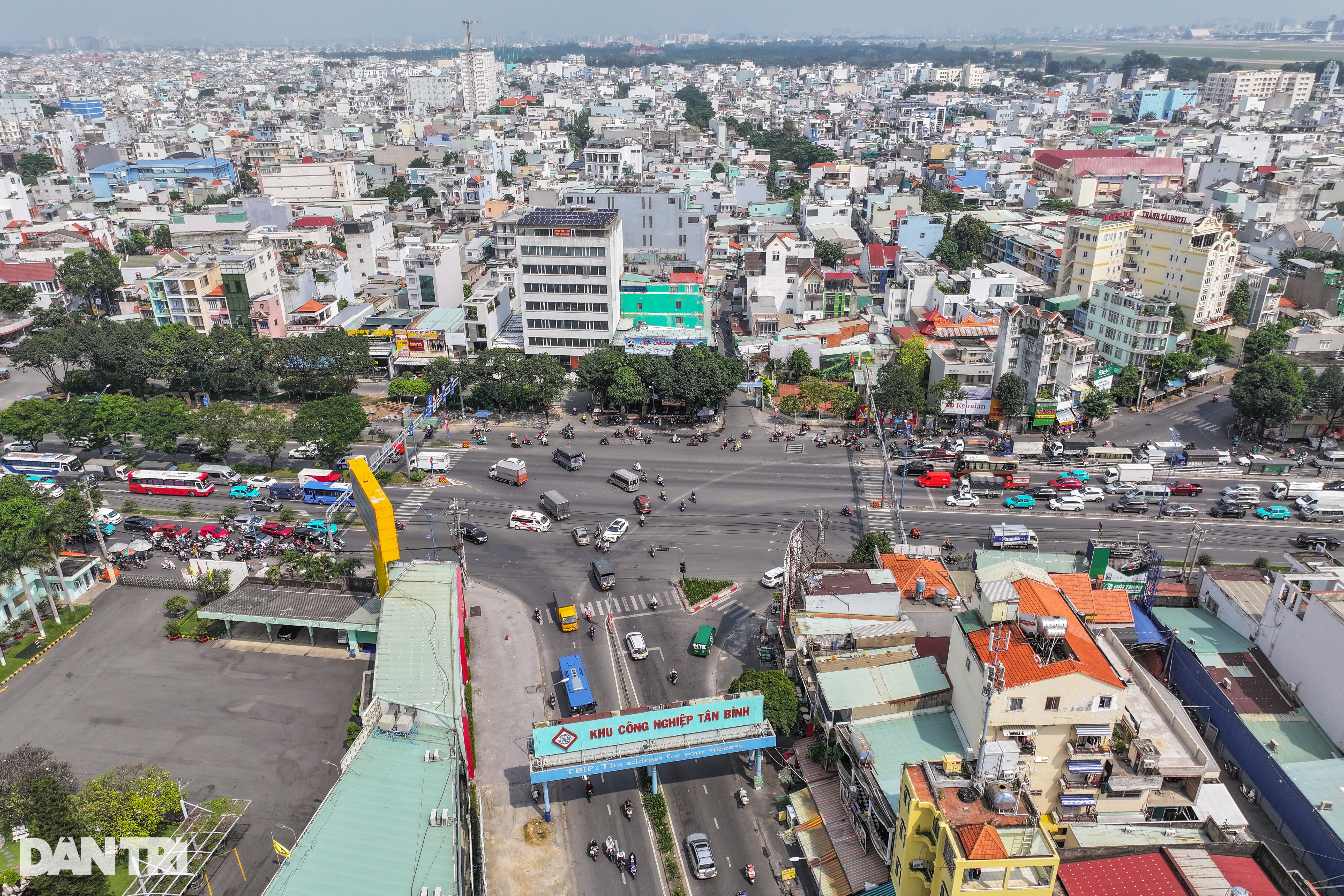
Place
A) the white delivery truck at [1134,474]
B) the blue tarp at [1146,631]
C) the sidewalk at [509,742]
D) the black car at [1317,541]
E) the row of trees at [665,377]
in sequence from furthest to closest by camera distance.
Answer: the row of trees at [665,377] < the white delivery truck at [1134,474] < the black car at [1317,541] < the blue tarp at [1146,631] < the sidewalk at [509,742]

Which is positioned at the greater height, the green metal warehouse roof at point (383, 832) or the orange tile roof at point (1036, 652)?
the orange tile roof at point (1036, 652)

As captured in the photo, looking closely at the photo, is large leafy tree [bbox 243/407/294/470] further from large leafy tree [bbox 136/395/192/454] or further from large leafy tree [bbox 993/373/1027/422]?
large leafy tree [bbox 993/373/1027/422]

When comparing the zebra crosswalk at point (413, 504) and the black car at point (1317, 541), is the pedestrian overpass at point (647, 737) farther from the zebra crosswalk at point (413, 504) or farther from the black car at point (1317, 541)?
the black car at point (1317, 541)

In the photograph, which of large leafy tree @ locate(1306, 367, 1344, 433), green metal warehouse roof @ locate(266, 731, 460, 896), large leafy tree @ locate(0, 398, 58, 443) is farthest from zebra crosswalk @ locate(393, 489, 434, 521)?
large leafy tree @ locate(1306, 367, 1344, 433)

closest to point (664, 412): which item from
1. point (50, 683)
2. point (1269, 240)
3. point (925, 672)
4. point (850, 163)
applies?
point (925, 672)

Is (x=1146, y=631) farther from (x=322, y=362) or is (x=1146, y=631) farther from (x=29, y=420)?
(x=29, y=420)

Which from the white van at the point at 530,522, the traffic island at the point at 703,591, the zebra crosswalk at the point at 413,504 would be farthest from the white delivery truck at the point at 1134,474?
the zebra crosswalk at the point at 413,504

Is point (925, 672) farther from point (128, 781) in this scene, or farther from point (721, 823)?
point (128, 781)
